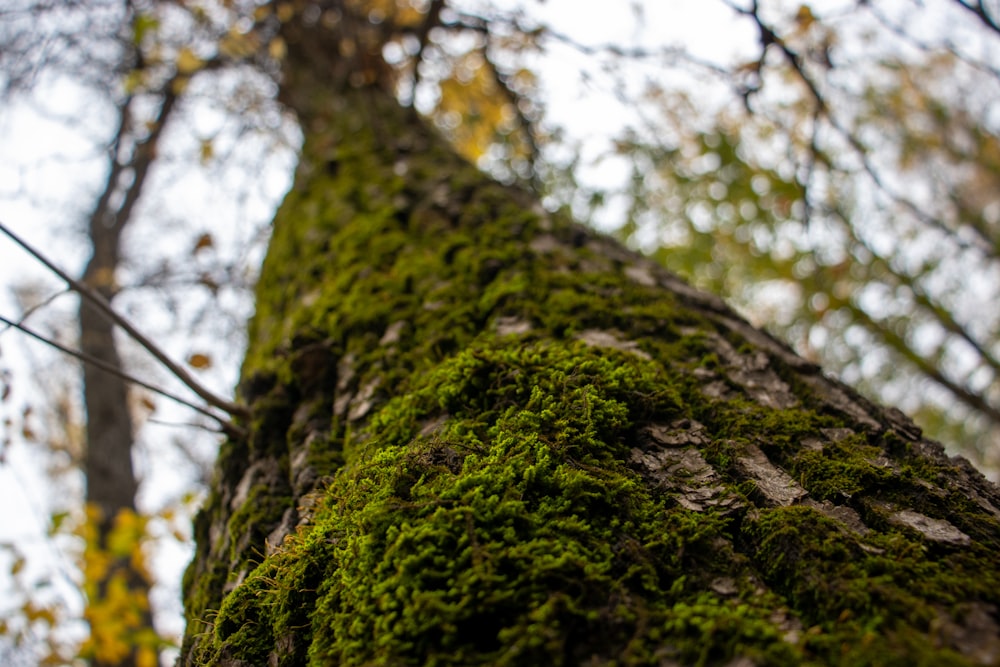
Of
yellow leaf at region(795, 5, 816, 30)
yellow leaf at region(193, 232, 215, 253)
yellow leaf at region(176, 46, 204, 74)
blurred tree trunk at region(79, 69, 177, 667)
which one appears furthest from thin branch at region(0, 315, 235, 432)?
yellow leaf at region(176, 46, 204, 74)

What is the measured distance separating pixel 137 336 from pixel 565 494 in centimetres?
150

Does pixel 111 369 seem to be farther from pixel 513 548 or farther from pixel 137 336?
pixel 513 548

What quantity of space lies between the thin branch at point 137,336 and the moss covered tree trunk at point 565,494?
126 millimetres

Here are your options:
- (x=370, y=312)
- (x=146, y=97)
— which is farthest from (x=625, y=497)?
(x=146, y=97)

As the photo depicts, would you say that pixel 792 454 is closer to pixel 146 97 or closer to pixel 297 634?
pixel 297 634

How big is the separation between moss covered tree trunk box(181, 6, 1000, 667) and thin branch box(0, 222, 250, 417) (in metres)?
0.13

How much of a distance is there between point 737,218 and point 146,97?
6.22m

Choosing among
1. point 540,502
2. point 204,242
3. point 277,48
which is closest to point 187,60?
point 277,48

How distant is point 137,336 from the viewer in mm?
1960

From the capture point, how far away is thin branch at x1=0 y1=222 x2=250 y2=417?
190 centimetres

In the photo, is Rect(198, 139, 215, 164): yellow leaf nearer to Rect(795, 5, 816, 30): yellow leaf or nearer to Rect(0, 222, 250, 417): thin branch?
Rect(0, 222, 250, 417): thin branch

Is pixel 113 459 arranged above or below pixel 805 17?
above

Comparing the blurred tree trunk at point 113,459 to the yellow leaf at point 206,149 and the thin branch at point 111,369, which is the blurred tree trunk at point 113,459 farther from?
the thin branch at point 111,369

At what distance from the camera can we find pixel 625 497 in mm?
1194
